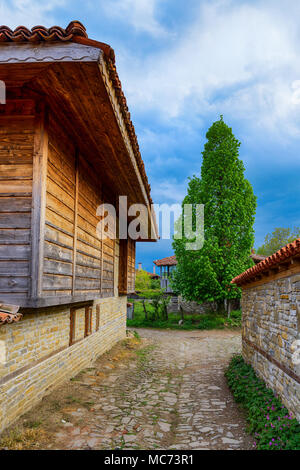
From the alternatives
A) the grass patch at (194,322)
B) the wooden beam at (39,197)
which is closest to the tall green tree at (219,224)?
the grass patch at (194,322)

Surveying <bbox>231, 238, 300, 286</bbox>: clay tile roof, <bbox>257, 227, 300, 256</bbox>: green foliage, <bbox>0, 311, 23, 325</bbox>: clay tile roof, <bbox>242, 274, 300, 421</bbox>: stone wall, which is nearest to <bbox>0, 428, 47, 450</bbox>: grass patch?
<bbox>0, 311, 23, 325</bbox>: clay tile roof

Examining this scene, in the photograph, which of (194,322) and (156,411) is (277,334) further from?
(194,322)

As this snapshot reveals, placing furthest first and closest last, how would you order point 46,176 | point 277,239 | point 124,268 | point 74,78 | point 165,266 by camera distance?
1. point 277,239
2. point 165,266
3. point 124,268
4. point 46,176
5. point 74,78

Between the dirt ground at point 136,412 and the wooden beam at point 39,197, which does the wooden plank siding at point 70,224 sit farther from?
the dirt ground at point 136,412

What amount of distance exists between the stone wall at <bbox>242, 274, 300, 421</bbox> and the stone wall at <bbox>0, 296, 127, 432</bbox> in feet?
12.2

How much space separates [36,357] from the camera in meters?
4.92

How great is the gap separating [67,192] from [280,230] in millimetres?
32581

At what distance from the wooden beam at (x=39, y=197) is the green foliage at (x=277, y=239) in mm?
31784

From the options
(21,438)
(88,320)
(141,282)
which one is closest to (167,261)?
(141,282)

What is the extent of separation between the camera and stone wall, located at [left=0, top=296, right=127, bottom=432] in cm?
406

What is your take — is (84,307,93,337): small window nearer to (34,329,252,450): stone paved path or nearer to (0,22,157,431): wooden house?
(34,329,252,450): stone paved path

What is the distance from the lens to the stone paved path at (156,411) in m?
4.22

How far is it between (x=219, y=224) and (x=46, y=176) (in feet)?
45.6
